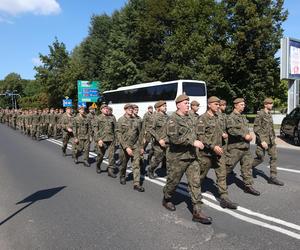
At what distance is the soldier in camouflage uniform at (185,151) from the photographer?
563 centimetres

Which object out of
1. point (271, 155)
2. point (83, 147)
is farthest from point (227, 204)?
point (83, 147)

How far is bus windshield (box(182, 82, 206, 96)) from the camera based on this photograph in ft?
83.5

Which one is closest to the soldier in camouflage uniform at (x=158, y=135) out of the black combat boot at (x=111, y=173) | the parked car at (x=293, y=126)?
the black combat boot at (x=111, y=173)

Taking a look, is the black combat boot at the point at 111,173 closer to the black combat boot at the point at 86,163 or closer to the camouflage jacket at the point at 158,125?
the camouflage jacket at the point at 158,125

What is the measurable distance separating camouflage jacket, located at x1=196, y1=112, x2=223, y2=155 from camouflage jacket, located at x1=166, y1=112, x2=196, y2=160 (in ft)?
2.27

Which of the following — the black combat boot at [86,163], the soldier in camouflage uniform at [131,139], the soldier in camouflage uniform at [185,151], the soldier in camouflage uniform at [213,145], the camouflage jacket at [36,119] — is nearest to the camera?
the soldier in camouflage uniform at [185,151]

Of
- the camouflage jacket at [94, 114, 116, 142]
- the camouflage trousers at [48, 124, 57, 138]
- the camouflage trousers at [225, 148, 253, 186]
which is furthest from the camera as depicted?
the camouflage trousers at [48, 124, 57, 138]

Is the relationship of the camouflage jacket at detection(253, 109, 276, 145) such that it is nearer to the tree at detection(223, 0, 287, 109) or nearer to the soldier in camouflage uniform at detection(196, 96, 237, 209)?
the soldier in camouflage uniform at detection(196, 96, 237, 209)

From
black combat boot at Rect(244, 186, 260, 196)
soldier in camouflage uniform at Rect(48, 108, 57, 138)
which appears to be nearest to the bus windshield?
soldier in camouflage uniform at Rect(48, 108, 57, 138)

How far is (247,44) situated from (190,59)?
538 cm

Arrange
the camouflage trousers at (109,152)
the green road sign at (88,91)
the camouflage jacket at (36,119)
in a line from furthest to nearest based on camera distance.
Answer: the green road sign at (88,91)
the camouflage jacket at (36,119)
the camouflage trousers at (109,152)

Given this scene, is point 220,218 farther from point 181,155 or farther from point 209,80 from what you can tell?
point 209,80

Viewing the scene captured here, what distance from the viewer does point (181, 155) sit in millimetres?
5781

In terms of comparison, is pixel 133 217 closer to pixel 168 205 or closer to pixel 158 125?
pixel 168 205
